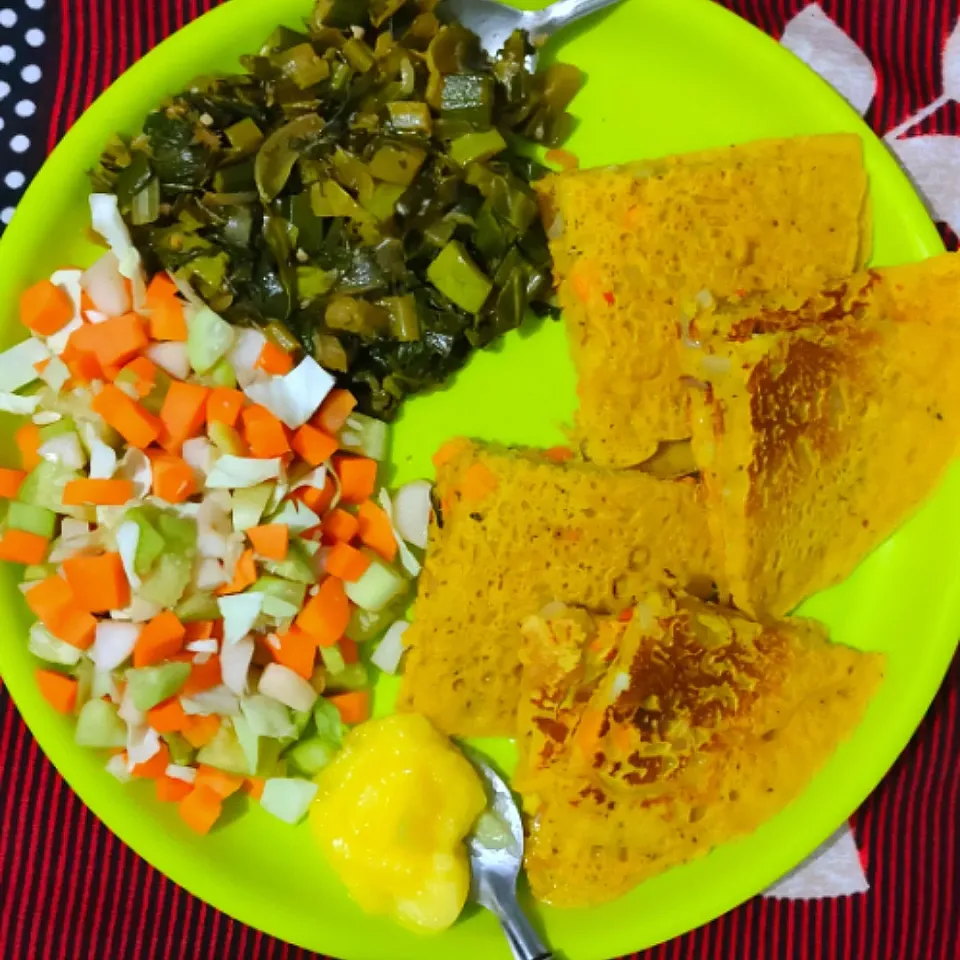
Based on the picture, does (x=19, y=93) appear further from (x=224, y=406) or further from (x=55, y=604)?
(x=55, y=604)

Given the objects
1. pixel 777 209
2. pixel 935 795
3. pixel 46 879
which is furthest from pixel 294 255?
pixel 935 795

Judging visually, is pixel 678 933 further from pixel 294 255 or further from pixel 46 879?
pixel 294 255

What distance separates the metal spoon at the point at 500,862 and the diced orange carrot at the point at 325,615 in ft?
1.46

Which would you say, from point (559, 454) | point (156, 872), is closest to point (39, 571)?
point (156, 872)

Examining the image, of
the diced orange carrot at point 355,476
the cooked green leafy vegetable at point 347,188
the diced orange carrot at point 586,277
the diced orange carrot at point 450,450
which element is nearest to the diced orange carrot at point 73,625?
the diced orange carrot at point 355,476

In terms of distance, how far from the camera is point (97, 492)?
5.83ft

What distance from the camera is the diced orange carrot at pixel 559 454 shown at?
1979 mm

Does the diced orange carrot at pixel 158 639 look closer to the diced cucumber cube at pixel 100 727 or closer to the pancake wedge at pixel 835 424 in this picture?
the diced cucumber cube at pixel 100 727

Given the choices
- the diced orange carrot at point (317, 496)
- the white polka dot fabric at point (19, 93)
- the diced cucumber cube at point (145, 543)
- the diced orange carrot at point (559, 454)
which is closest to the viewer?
the diced cucumber cube at point (145, 543)

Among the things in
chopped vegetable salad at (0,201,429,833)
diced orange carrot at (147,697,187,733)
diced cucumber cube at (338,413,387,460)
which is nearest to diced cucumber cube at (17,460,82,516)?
chopped vegetable salad at (0,201,429,833)

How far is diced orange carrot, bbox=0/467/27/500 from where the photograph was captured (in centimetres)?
185

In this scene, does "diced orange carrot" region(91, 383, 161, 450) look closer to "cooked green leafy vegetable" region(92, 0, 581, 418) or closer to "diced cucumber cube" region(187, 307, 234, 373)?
"diced cucumber cube" region(187, 307, 234, 373)

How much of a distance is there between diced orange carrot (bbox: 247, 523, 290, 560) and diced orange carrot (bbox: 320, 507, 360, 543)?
0.11 m

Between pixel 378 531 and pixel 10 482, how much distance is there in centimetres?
76
